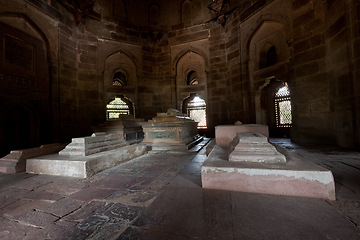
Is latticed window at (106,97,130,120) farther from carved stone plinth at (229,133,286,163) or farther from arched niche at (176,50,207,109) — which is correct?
carved stone plinth at (229,133,286,163)

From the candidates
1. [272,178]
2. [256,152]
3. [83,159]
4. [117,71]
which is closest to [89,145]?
[83,159]

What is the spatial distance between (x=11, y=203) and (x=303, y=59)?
8120mm

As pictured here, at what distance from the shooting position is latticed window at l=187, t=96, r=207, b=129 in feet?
35.7

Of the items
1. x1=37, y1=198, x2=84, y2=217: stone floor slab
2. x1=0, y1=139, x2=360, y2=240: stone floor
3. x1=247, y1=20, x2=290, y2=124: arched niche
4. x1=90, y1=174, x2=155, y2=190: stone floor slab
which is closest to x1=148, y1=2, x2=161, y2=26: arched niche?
x1=247, y1=20, x2=290, y2=124: arched niche

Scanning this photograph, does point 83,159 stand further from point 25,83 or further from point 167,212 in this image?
point 25,83

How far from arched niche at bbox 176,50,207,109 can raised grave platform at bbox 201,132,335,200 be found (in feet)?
25.6

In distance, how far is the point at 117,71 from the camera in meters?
9.73

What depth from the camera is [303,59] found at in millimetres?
5715

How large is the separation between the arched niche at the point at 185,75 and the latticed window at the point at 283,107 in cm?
398

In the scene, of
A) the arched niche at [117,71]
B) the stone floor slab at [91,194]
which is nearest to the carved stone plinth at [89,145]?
the stone floor slab at [91,194]

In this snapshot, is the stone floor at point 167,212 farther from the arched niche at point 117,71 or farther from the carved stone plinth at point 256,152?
the arched niche at point 117,71

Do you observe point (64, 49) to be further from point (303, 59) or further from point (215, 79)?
point (303, 59)

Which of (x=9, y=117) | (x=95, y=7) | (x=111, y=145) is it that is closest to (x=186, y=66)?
(x=95, y=7)

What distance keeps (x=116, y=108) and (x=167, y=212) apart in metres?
10.1
